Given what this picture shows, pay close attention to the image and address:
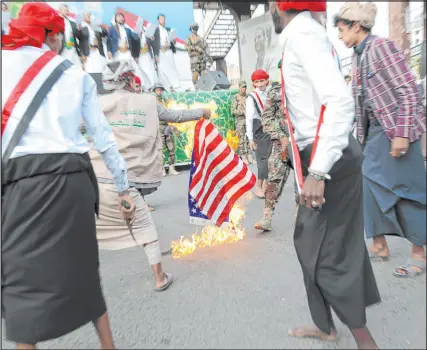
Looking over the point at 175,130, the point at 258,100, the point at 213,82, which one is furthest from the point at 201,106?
the point at 258,100

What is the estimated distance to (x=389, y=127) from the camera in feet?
9.90

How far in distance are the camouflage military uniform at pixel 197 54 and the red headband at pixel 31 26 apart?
506 inches

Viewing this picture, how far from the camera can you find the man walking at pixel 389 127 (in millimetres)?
2895

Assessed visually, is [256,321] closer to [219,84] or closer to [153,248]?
[153,248]

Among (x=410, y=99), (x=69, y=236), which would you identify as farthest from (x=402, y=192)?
(x=69, y=236)

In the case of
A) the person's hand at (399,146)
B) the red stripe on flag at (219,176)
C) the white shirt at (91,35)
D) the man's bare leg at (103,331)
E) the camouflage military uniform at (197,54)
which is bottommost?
the man's bare leg at (103,331)

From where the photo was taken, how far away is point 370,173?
332cm

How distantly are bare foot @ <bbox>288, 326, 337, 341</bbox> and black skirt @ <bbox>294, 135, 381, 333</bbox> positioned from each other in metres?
0.34

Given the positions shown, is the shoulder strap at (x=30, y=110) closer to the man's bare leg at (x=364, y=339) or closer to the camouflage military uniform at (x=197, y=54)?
the man's bare leg at (x=364, y=339)

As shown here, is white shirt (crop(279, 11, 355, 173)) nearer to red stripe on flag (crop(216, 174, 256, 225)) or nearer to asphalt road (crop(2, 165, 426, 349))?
asphalt road (crop(2, 165, 426, 349))

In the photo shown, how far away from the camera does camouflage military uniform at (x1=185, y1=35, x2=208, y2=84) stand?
566 inches

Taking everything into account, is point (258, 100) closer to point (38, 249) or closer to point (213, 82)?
point (38, 249)

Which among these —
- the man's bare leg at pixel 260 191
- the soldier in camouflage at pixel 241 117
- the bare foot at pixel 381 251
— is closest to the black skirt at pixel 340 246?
the bare foot at pixel 381 251

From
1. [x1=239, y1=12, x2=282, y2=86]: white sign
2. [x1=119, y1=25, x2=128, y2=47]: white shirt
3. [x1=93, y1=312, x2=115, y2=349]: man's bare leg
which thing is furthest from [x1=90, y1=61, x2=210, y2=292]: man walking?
[x1=239, y1=12, x2=282, y2=86]: white sign
